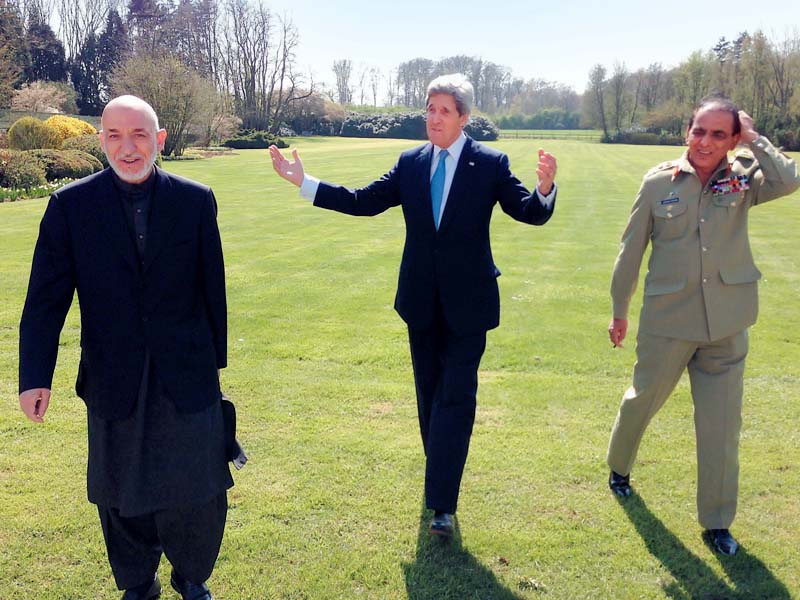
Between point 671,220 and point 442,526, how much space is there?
1879mm

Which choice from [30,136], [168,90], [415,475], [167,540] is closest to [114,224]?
[167,540]

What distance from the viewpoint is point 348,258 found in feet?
36.9

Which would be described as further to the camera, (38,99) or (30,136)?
(38,99)

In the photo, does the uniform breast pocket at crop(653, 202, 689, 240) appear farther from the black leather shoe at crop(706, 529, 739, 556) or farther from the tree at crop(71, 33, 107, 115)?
the tree at crop(71, 33, 107, 115)

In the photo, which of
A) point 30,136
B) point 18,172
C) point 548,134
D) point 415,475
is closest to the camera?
point 415,475

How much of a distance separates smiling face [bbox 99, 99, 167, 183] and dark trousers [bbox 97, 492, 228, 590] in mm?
1350

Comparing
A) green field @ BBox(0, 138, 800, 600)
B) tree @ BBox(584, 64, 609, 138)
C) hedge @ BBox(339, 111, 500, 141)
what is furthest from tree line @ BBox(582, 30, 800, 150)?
green field @ BBox(0, 138, 800, 600)

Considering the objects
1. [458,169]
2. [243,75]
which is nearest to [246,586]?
[458,169]

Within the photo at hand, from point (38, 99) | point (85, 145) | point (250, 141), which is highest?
point (38, 99)

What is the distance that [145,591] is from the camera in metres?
2.96

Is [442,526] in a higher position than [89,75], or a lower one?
lower

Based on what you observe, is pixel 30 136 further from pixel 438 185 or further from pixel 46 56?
pixel 46 56

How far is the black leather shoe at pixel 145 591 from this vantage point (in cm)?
292

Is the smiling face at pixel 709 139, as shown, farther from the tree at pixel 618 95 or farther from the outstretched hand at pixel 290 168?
the tree at pixel 618 95
